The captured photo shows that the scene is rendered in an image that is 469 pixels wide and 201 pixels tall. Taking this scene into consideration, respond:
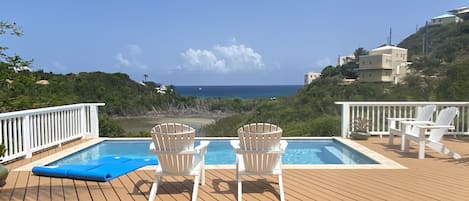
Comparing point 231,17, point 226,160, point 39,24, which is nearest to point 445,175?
point 226,160

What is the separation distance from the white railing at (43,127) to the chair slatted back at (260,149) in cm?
335

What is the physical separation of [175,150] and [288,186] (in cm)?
136

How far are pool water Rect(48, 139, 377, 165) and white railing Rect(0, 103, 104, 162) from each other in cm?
57

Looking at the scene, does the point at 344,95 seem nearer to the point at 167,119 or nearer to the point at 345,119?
the point at 345,119

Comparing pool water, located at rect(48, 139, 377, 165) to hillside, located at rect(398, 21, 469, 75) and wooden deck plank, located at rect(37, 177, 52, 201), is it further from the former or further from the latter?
hillside, located at rect(398, 21, 469, 75)

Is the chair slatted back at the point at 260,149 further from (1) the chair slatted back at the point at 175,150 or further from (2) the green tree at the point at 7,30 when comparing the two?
(2) the green tree at the point at 7,30

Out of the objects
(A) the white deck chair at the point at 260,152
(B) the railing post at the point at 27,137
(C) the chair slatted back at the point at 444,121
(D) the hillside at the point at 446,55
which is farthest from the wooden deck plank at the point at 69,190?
(D) the hillside at the point at 446,55

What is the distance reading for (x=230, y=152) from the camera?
711 cm

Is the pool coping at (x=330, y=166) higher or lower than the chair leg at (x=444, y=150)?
lower

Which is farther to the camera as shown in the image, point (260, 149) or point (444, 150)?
point (444, 150)

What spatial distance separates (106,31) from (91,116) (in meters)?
13.1

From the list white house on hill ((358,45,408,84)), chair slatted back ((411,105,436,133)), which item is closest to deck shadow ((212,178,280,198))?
chair slatted back ((411,105,436,133))

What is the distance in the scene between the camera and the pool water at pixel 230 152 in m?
6.05

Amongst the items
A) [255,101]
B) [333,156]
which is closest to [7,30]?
[333,156]
